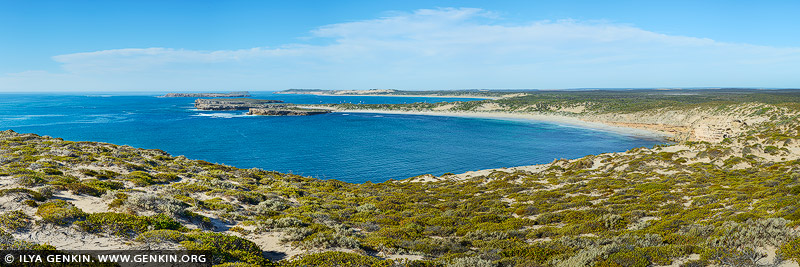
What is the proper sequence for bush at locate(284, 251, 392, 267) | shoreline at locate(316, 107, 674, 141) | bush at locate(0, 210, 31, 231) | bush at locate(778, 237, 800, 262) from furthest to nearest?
shoreline at locate(316, 107, 674, 141) < bush at locate(0, 210, 31, 231) < bush at locate(284, 251, 392, 267) < bush at locate(778, 237, 800, 262)

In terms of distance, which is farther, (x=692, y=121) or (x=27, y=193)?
(x=692, y=121)

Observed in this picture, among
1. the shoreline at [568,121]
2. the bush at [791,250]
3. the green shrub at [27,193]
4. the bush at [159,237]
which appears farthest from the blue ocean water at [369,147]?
the bush at [791,250]

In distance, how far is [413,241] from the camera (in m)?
14.1

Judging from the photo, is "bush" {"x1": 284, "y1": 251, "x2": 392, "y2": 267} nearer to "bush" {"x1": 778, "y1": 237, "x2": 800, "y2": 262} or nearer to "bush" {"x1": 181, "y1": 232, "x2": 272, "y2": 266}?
"bush" {"x1": 181, "y1": 232, "x2": 272, "y2": 266}

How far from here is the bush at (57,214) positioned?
1173cm

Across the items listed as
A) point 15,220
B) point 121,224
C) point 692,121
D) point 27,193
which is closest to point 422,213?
point 121,224

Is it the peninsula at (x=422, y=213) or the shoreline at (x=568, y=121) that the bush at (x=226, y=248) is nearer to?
the peninsula at (x=422, y=213)

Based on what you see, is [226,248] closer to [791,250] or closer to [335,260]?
[335,260]

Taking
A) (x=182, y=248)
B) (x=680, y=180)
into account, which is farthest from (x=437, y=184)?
(x=182, y=248)

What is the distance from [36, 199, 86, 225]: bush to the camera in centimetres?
1173

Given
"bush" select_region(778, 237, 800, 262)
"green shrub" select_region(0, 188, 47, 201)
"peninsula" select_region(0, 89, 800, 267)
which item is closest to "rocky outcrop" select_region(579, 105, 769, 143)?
"peninsula" select_region(0, 89, 800, 267)

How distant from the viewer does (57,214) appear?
11898mm

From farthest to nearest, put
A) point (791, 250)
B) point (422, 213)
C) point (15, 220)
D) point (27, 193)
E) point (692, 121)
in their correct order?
point (692, 121) < point (422, 213) < point (27, 193) < point (15, 220) < point (791, 250)

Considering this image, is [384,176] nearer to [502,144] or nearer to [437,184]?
[437,184]
